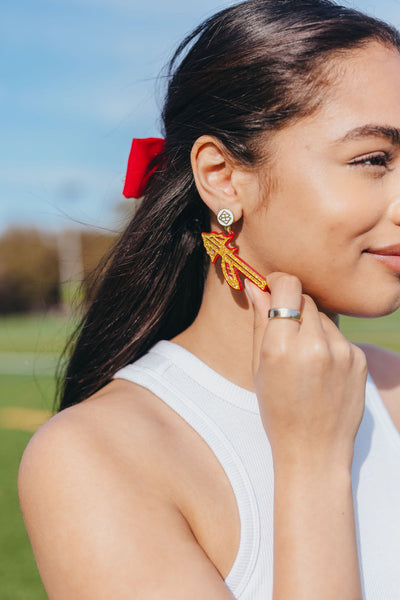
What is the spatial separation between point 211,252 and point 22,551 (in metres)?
3.76

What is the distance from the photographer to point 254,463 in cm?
178

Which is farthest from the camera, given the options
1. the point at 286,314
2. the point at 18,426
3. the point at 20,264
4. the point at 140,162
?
the point at 20,264

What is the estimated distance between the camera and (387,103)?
1.79m

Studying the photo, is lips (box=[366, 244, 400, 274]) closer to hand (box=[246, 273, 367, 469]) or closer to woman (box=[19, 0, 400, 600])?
Result: woman (box=[19, 0, 400, 600])

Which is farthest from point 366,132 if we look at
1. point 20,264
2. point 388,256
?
point 20,264

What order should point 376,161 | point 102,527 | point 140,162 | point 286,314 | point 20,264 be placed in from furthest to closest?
point 20,264, point 140,162, point 376,161, point 286,314, point 102,527

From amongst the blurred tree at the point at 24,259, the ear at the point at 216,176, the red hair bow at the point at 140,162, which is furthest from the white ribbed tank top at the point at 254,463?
the blurred tree at the point at 24,259

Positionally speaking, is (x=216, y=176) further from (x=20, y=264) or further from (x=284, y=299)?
(x=20, y=264)

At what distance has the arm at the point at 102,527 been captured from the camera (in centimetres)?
140

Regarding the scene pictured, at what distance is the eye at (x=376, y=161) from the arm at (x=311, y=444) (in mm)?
378

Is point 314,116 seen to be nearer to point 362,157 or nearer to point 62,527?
point 362,157

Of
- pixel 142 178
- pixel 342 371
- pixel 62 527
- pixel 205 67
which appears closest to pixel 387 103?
pixel 205 67

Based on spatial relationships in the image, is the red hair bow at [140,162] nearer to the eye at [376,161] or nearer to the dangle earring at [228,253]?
the dangle earring at [228,253]

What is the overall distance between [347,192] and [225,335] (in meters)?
0.62
